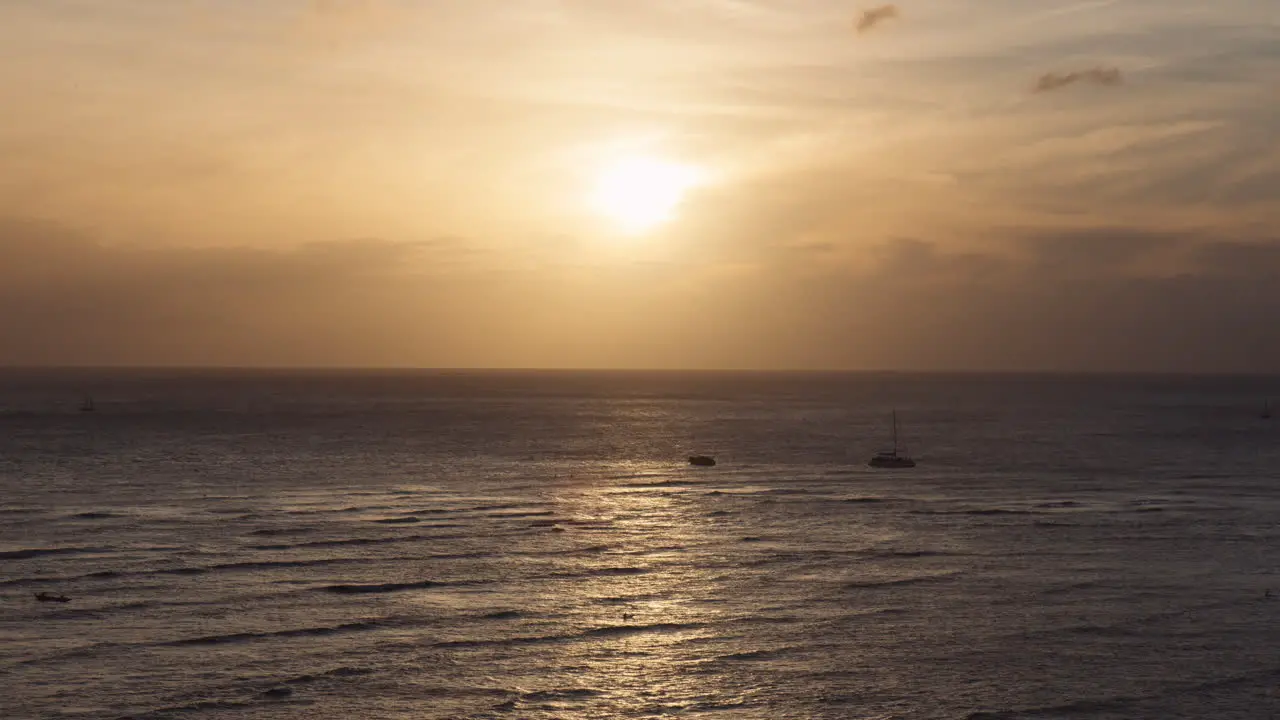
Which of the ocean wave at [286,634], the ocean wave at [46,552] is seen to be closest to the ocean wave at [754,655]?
the ocean wave at [286,634]

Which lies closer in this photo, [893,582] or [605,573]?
[893,582]

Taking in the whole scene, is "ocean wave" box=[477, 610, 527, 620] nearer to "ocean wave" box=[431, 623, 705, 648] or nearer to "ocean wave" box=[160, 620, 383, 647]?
"ocean wave" box=[431, 623, 705, 648]

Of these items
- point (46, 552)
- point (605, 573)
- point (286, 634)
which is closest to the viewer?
point (286, 634)

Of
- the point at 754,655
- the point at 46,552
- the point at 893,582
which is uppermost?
the point at 46,552

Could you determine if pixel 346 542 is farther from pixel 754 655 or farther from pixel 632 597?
pixel 754 655

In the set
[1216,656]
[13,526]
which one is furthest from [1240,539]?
[13,526]

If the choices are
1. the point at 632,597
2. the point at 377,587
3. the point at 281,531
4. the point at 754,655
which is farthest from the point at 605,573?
the point at 281,531

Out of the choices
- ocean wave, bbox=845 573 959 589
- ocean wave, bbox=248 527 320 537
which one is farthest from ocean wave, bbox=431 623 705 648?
ocean wave, bbox=248 527 320 537

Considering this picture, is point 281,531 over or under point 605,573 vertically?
over
